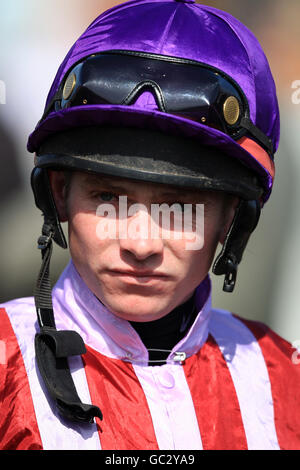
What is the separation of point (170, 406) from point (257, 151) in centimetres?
92

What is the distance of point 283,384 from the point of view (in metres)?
2.38

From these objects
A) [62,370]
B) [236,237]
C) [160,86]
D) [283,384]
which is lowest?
[283,384]

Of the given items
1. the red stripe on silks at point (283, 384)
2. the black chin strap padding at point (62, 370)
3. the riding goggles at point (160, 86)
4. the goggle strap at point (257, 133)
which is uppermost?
the riding goggles at point (160, 86)

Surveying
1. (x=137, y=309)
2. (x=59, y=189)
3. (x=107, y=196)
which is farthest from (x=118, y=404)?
(x=59, y=189)

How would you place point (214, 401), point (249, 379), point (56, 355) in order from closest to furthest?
1. point (56, 355)
2. point (214, 401)
3. point (249, 379)

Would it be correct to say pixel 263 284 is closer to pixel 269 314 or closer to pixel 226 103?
pixel 269 314

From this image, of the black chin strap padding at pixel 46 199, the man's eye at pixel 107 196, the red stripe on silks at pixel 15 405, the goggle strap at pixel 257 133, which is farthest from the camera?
the black chin strap padding at pixel 46 199

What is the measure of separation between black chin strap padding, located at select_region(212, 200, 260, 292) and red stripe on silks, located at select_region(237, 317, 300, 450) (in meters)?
0.41

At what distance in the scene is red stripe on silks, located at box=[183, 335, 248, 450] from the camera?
209 cm

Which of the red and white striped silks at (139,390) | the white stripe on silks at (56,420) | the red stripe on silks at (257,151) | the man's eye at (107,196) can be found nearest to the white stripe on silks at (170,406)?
the red and white striped silks at (139,390)

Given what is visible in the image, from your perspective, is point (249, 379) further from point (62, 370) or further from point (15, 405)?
point (15, 405)

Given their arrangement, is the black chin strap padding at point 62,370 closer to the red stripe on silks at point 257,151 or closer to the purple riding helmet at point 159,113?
the purple riding helmet at point 159,113

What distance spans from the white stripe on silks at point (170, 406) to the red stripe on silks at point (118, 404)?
3 cm

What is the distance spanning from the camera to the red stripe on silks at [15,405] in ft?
6.02
